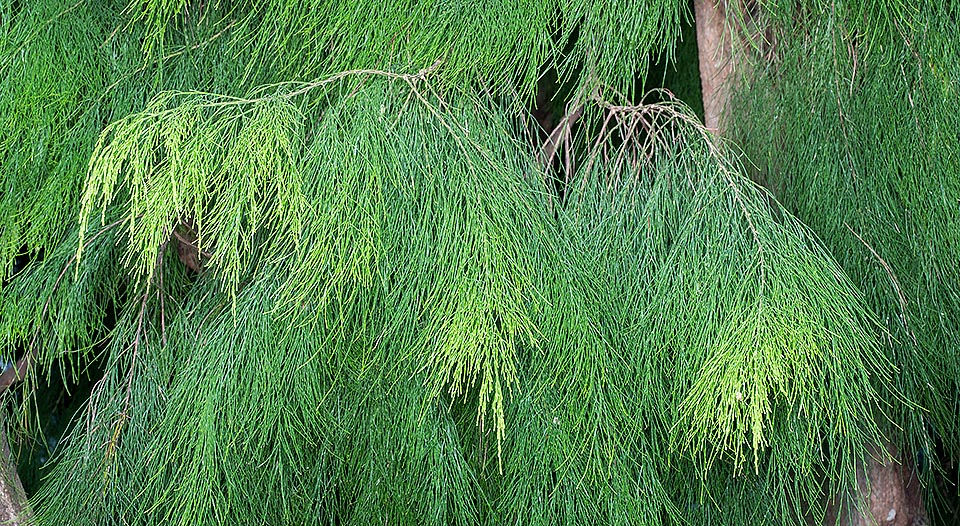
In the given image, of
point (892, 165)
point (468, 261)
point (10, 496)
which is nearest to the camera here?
point (468, 261)

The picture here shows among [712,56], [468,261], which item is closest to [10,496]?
[468,261]

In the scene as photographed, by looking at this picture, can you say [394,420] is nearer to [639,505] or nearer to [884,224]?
[639,505]

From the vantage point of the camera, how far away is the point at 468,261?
96 cm

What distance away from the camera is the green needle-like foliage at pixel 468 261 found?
974 millimetres

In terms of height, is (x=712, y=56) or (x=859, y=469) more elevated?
(x=712, y=56)

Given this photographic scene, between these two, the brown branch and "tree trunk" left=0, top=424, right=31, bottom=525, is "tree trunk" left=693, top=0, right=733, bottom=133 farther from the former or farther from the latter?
"tree trunk" left=0, top=424, right=31, bottom=525

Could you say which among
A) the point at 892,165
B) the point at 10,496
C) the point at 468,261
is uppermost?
the point at 892,165

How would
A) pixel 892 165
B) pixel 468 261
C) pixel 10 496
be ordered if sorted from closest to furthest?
pixel 468 261, pixel 892 165, pixel 10 496

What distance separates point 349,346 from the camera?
1.08 metres

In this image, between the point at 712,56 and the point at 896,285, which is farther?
the point at 712,56

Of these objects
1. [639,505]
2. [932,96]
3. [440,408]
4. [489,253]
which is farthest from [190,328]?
[932,96]

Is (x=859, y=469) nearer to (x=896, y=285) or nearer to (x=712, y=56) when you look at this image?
(x=896, y=285)

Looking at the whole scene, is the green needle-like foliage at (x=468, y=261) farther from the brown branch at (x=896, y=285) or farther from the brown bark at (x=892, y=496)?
the brown bark at (x=892, y=496)

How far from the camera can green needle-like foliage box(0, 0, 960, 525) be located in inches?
38.3
